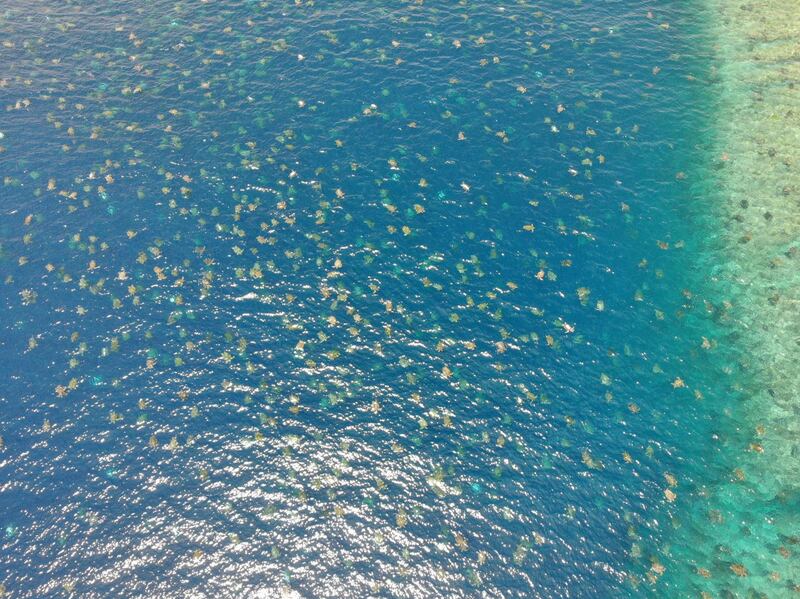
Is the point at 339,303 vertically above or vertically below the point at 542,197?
below

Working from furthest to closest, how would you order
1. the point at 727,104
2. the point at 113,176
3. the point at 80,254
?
the point at 727,104 → the point at 113,176 → the point at 80,254

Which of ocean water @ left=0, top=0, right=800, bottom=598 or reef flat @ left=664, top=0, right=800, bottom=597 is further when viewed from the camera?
ocean water @ left=0, top=0, right=800, bottom=598

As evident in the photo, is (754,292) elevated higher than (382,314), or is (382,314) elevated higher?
(754,292)

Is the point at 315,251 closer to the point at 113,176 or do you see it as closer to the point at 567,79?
the point at 113,176

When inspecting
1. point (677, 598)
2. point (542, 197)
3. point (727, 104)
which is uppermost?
point (727, 104)

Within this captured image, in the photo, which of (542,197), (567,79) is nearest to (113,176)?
(542,197)

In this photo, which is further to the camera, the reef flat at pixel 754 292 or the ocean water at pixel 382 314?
the ocean water at pixel 382 314

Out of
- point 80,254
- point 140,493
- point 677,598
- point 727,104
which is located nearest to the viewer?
point 677,598

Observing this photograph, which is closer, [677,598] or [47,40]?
[677,598]
